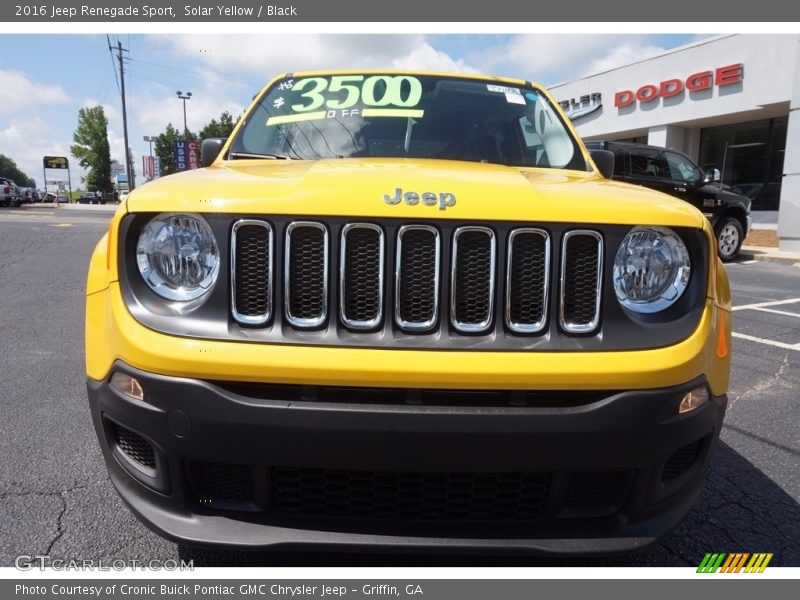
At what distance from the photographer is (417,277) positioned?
5.22ft

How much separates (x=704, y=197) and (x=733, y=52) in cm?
762

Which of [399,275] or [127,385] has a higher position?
[399,275]

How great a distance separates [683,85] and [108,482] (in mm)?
19464

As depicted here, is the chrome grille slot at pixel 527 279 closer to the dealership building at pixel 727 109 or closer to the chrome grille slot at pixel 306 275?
the chrome grille slot at pixel 306 275

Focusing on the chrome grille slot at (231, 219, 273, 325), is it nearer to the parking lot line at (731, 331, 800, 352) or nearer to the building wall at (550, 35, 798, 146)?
the parking lot line at (731, 331, 800, 352)

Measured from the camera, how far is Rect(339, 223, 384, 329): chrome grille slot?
5.13 ft

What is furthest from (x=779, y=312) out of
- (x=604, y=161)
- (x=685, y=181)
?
(x=685, y=181)

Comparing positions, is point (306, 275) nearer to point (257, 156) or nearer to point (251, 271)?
point (251, 271)

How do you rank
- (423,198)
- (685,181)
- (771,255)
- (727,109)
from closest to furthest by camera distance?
(423,198) → (685,181) → (771,255) → (727,109)

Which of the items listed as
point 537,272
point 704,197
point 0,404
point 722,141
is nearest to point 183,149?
point 722,141

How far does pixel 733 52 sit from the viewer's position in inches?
626

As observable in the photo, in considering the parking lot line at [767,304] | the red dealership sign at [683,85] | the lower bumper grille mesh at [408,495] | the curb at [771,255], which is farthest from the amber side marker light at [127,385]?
the red dealership sign at [683,85]
